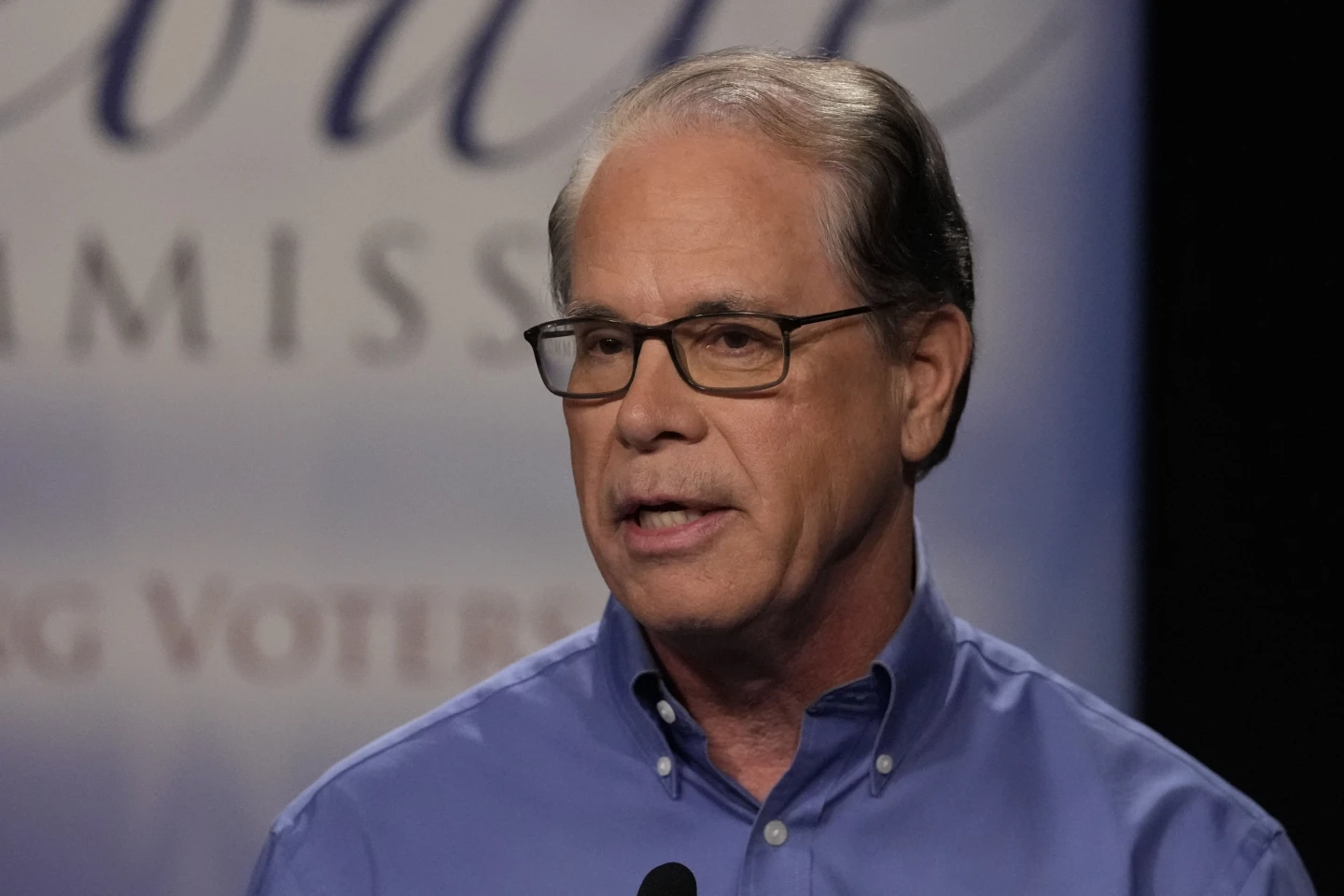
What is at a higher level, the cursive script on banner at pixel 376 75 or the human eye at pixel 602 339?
the cursive script on banner at pixel 376 75

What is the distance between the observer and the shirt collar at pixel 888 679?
1811 millimetres

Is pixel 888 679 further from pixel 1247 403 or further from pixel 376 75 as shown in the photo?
pixel 376 75

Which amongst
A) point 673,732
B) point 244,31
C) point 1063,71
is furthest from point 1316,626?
point 244,31

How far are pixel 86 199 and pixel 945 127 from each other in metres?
1.36

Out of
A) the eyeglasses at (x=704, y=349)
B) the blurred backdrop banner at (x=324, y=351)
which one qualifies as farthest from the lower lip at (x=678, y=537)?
the blurred backdrop banner at (x=324, y=351)

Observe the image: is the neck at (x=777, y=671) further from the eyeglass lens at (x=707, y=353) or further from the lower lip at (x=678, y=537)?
the eyeglass lens at (x=707, y=353)

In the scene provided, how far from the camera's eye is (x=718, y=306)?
174cm

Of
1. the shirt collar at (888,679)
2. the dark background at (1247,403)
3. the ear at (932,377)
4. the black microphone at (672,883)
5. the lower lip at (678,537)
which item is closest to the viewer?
the black microphone at (672,883)

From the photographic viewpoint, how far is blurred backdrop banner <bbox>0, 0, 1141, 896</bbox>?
2.63 metres

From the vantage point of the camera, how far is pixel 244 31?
2641 mm

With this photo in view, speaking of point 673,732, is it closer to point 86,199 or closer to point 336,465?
point 336,465

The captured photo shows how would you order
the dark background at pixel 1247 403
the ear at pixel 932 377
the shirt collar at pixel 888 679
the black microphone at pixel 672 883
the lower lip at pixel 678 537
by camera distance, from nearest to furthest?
the black microphone at pixel 672 883 < the lower lip at pixel 678 537 < the shirt collar at pixel 888 679 < the ear at pixel 932 377 < the dark background at pixel 1247 403

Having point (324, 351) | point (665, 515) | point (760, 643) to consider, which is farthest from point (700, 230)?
point (324, 351)

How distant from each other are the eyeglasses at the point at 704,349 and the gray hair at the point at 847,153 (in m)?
0.11
